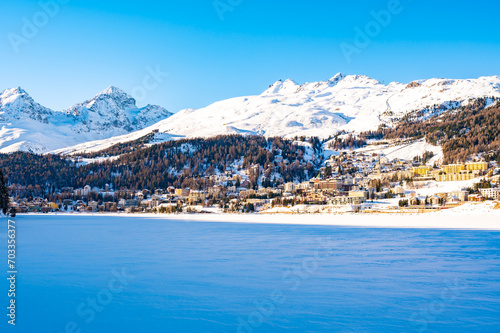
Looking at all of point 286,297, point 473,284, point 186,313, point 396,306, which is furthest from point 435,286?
point 186,313

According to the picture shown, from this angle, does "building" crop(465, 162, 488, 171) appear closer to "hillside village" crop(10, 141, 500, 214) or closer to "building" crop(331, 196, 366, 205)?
"hillside village" crop(10, 141, 500, 214)

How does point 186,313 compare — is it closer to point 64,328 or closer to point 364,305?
point 64,328

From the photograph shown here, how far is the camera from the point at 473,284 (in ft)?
60.4

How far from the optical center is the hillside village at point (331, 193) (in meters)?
105

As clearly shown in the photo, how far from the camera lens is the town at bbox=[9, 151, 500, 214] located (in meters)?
105

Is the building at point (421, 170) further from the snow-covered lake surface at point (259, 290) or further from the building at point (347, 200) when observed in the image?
the snow-covered lake surface at point (259, 290)

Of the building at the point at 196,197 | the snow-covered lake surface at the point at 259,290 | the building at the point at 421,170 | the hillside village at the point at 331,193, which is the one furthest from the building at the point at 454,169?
the snow-covered lake surface at the point at 259,290

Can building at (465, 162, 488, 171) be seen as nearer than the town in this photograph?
No

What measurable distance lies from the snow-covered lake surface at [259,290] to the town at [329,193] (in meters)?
72.8

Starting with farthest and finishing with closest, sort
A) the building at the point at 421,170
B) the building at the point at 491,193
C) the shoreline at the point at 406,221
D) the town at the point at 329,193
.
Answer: the building at the point at 421,170 → the town at the point at 329,193 → the building at the point at 491,193 → the shoreline at the point at 406,221

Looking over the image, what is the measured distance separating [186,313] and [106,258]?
13140mm

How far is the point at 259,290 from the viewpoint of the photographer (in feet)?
57.0

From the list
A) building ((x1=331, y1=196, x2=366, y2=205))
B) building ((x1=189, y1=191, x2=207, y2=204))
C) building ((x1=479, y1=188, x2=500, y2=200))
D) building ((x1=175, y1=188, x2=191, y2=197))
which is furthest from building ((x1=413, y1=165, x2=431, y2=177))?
building ((x1=175, y1=188, x2=191, y2=197))

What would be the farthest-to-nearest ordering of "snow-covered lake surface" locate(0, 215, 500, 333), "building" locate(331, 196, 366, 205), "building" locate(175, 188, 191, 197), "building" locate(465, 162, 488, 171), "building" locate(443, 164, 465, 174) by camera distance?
"building" locate(175, 188, 191, 197) < "building" locate(443, 164, 465, 174) < "building" locate(465, 162, 488, 171) < "building" locate(331, 196, 366, 205) < "snow-covered lake surface" locate(0, 215, 500, 333)
